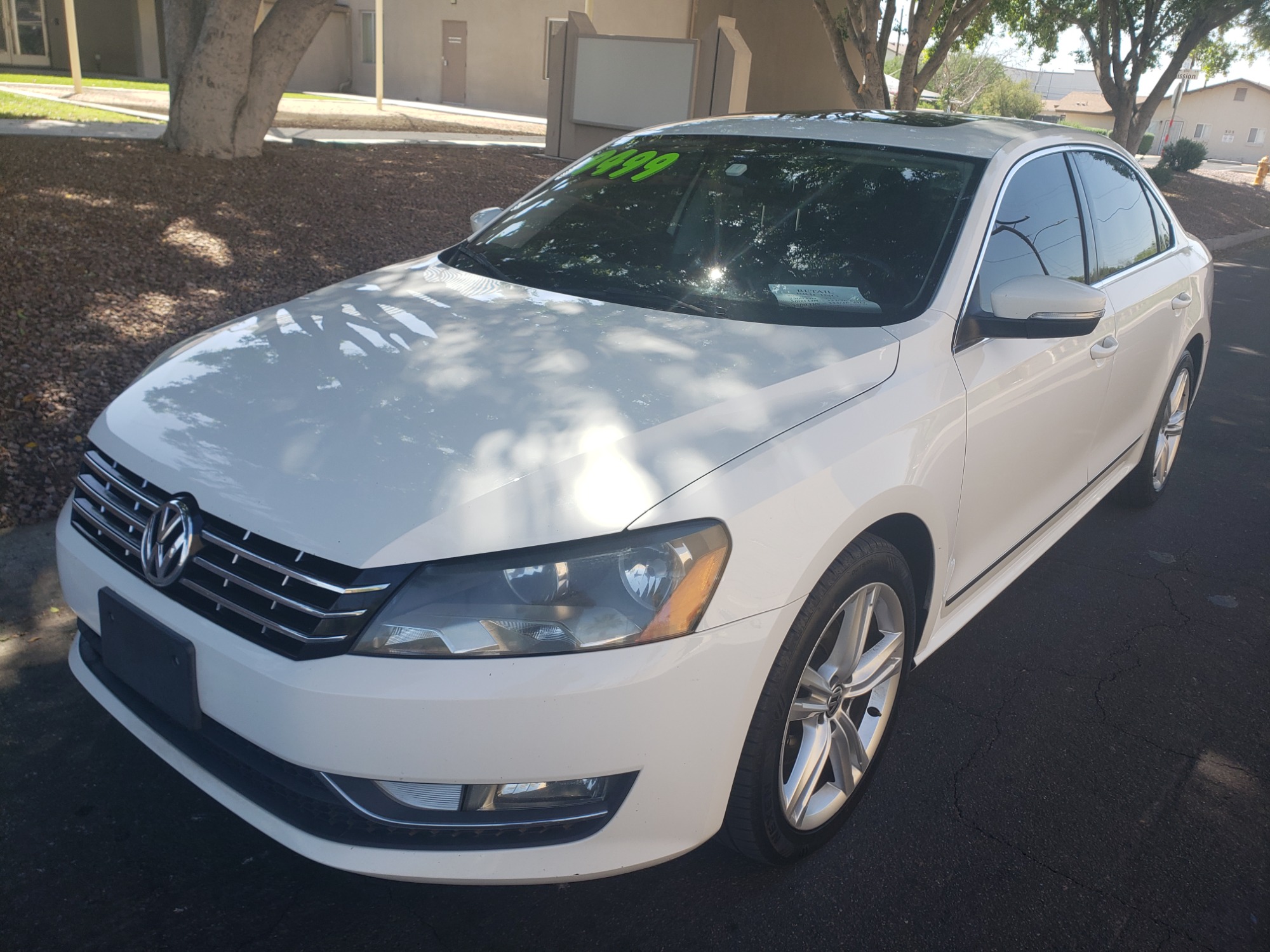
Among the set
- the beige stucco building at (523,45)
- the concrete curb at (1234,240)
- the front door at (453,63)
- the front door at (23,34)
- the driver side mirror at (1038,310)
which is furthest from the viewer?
the front door at (453,63)

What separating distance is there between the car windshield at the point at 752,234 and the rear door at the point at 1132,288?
969mm

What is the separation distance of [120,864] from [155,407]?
3.57ft

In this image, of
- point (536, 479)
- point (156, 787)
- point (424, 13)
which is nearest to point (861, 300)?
point (536, 479)

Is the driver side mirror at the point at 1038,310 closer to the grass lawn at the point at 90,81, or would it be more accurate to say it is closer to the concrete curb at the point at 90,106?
the concrete curb at the point at 90,106

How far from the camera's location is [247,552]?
204 cm

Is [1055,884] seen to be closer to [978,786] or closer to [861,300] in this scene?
[978,786]

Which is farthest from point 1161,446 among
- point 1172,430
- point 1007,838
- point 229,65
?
point 229,65

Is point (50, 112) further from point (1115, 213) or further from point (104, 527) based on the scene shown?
point (1115, 213)

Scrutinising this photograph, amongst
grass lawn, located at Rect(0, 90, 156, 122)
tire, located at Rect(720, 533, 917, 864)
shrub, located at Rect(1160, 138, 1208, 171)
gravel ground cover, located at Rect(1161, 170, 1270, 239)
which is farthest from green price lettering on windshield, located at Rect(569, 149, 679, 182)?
shrub, located at Rect(1160, 138, 1208, 171)

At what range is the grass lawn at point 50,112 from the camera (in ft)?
41.4

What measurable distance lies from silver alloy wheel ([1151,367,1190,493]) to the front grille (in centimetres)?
416

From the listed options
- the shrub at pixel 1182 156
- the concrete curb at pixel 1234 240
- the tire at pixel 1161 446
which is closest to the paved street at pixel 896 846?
the tire at pixel 1161 446

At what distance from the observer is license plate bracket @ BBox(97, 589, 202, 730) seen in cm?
210

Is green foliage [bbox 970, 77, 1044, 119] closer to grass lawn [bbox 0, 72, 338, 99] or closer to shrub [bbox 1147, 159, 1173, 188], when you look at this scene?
shrub [bbox 1147, 159, 1173, 188]
